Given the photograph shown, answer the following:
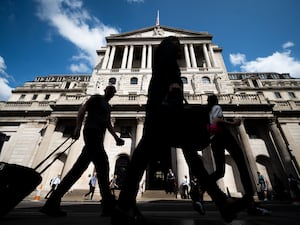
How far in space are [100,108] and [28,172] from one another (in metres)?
1.50

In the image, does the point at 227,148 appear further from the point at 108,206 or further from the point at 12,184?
the point at 12,184

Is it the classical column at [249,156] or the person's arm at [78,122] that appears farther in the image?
the classical column at [249,156]

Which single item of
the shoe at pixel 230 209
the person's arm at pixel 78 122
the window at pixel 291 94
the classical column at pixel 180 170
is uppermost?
the window at pixel 291 94

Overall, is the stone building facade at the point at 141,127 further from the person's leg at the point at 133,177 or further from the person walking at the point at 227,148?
the person's leg at the point at 133,177

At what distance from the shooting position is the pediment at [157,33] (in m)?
28.6

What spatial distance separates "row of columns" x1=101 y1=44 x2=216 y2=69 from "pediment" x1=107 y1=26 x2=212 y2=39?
253 centimetres

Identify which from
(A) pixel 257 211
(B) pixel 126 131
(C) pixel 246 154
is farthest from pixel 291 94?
(A) pixel 257 211

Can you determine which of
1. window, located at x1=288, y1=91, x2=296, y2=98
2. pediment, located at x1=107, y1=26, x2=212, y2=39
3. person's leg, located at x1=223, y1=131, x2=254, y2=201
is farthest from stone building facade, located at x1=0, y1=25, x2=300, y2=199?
window, located at x1=288, y1=91, x2=296, y2=98

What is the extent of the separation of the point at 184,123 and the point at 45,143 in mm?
17151

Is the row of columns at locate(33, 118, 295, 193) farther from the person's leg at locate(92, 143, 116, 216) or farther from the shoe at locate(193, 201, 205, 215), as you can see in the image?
the person's leg at locate(92, 143, 116, 216)

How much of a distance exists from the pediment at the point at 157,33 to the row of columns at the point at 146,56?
2.53 m

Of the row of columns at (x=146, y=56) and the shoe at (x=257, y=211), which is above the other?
the row of columns at (x=146, y=56)

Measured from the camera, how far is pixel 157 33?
29.1m

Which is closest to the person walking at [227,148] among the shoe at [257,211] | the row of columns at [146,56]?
the shoe at [257,211]
